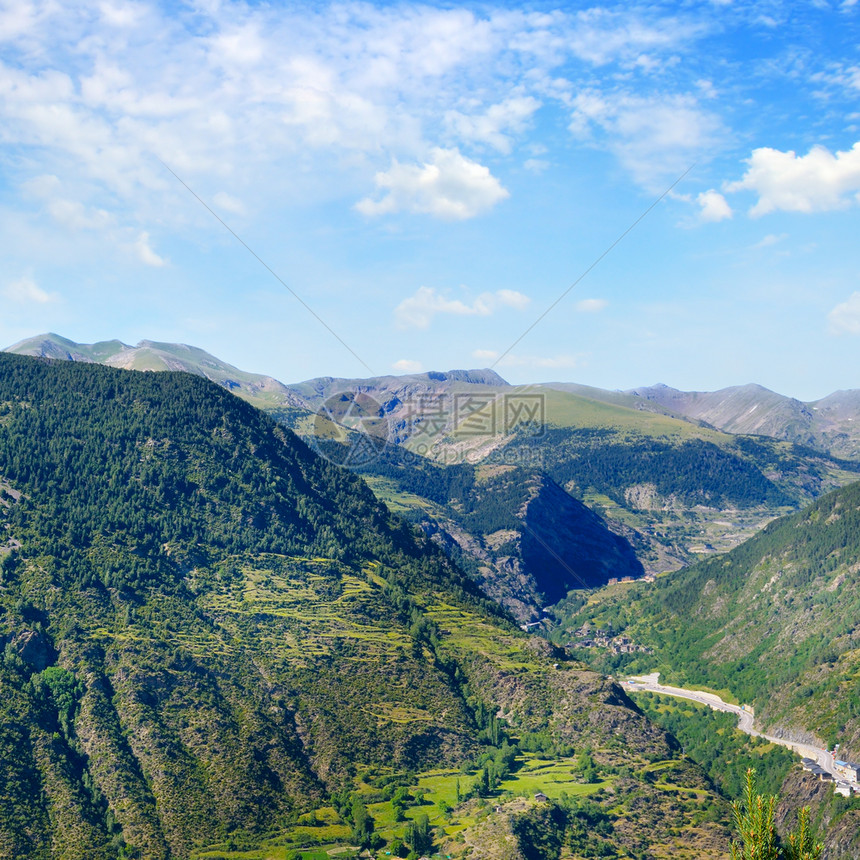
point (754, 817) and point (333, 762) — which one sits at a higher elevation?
point (754, 817)

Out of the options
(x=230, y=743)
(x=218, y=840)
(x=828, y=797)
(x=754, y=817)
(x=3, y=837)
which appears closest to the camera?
(x=754, y=817)

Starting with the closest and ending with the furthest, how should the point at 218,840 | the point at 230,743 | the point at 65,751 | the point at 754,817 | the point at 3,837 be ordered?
1. the point at 754,817
2. the point at 3,837
3. the point at 218,840
4. the point at 65,751
5. the point at 230,743

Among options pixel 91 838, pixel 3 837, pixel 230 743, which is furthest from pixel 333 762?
pixel 3 837

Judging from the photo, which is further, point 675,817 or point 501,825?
point 675,817

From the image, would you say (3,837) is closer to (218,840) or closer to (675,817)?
(218,840)

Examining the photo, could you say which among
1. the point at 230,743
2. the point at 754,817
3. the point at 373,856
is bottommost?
the point at 373,856

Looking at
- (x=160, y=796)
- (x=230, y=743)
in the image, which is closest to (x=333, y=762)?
(x=230, y=743)

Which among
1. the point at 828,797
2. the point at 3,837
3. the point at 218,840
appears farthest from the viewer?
the point at 828,797

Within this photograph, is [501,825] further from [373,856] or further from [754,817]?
[754,817]

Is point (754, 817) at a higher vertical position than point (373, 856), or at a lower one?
higher
